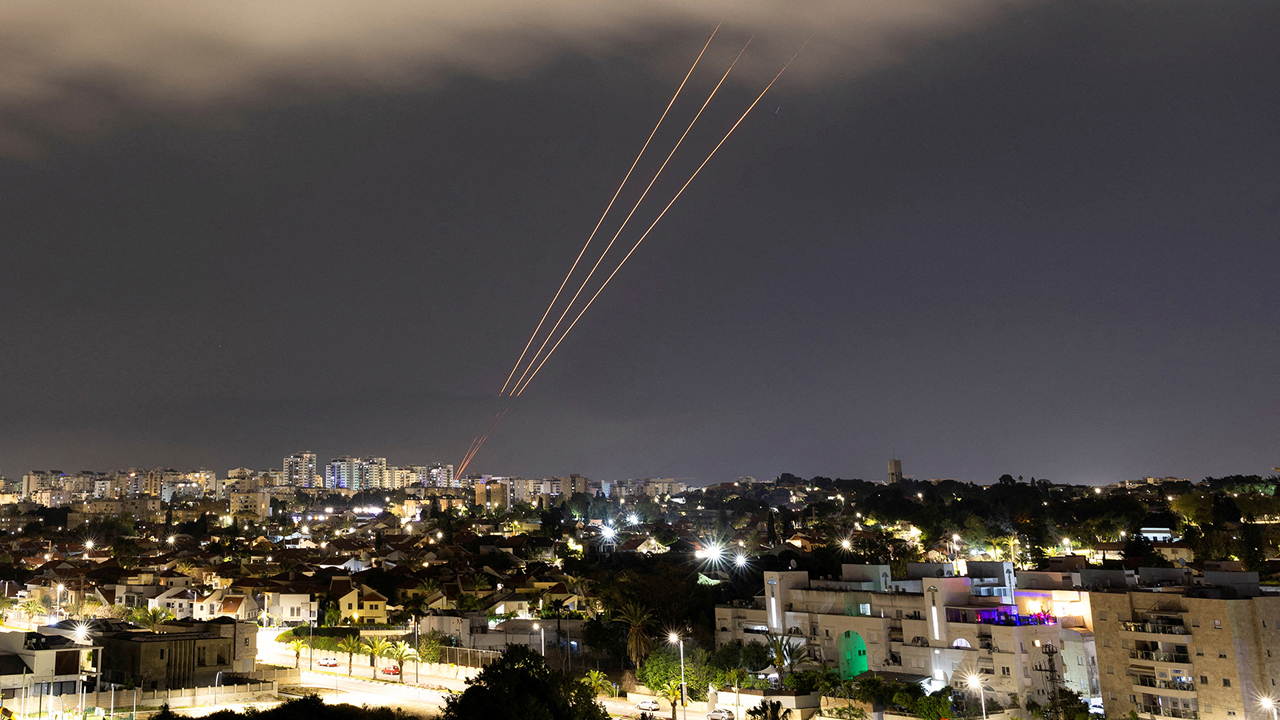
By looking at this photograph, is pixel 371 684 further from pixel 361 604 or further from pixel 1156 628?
pixel 1156 628

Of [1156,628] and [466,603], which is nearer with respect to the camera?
[1156,628]

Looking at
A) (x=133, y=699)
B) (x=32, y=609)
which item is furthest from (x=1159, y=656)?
(x=32, y=609)

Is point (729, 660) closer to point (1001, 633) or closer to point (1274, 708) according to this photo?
point (1001, 633)

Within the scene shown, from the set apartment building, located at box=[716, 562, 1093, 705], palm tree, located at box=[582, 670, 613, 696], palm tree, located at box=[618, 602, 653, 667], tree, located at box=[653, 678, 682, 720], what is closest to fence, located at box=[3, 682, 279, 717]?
palm tree, located at box=[582, 670, 613, 696]

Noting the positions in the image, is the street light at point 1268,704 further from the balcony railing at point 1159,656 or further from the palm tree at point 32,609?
the palm tree at point 32,609

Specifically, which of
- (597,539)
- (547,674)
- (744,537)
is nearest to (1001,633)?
(547,674)

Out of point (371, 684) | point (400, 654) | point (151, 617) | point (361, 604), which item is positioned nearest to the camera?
point (371, 684)

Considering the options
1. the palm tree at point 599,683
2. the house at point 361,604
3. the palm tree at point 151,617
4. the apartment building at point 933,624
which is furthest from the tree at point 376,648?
the apartment building at point 933,624
